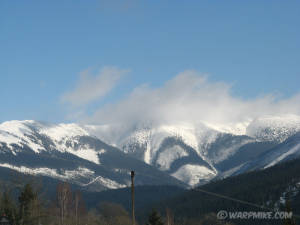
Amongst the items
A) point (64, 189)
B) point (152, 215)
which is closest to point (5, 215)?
point (152, 215)

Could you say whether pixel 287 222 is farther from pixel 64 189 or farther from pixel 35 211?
pixel 64 189

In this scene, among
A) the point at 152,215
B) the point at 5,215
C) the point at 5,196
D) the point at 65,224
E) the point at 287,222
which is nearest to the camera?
the point at 287,222

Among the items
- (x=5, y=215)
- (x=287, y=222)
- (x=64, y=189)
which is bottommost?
(x=287, y=222)

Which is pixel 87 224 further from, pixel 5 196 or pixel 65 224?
pixel 5 196

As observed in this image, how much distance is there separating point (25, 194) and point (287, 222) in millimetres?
80587

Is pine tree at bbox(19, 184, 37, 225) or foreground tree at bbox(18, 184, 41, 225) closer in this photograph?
foreground tree at bbox(18, 184, 41, 225)

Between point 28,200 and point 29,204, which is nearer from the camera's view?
point 29,204

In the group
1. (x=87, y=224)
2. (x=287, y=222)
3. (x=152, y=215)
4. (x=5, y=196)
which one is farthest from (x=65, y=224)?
(x=287, y=222)

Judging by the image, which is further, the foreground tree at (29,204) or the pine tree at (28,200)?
the pine tree at (28,200)

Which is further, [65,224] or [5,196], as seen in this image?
[65,224]

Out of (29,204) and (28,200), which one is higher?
(28,200)

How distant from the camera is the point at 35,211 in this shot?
502 ft

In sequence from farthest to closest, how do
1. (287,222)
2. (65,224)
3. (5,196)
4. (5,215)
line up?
(65,224), (5,196), (5,215), (287,222)

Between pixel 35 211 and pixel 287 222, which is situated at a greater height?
pixel 35 211
